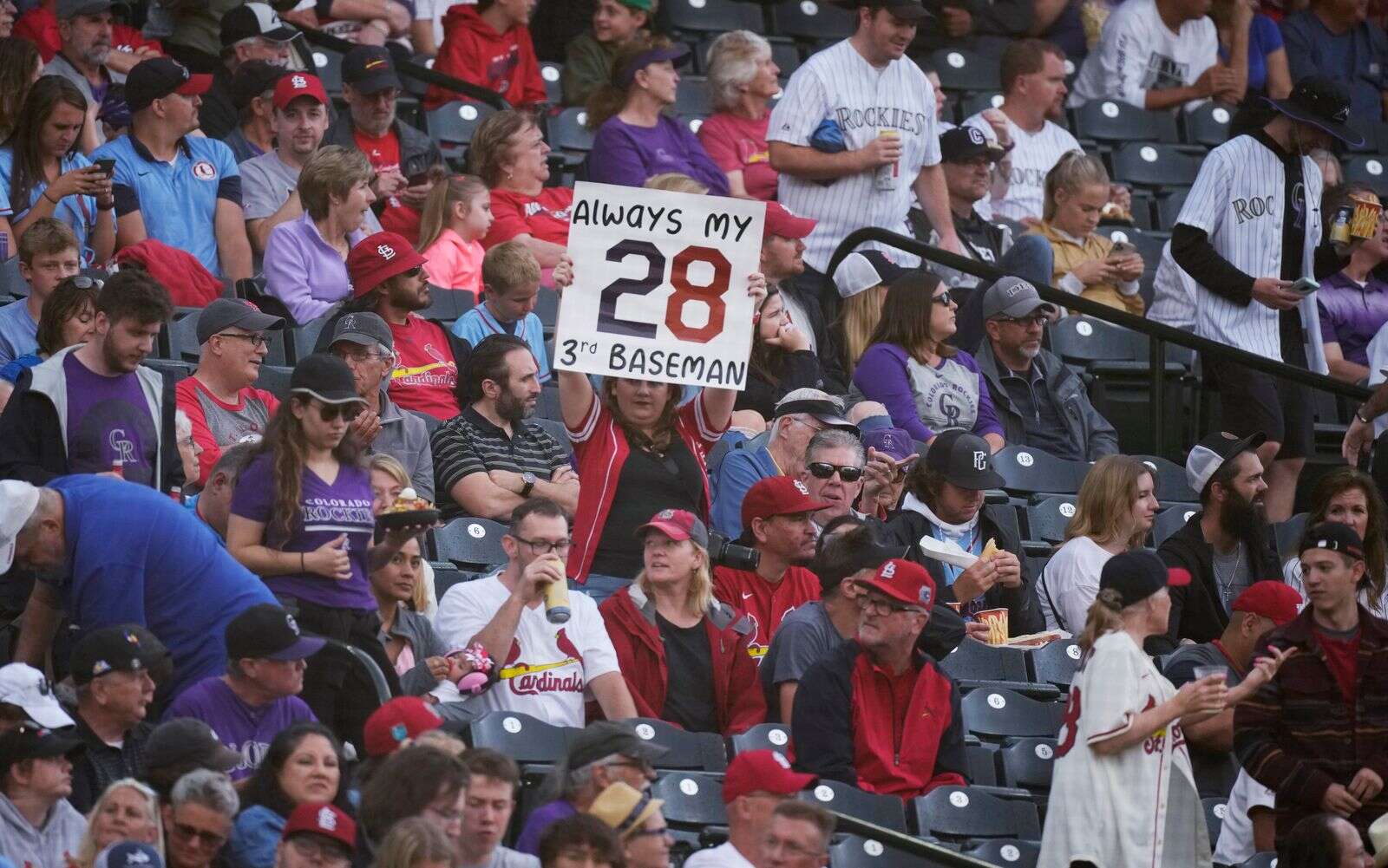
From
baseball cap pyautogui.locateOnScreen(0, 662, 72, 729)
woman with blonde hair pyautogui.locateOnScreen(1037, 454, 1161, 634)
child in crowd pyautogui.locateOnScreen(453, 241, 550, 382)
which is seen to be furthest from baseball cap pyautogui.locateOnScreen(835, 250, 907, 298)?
baseball cap pyautogui.locateOnScreen(0, 662, 72, 729)

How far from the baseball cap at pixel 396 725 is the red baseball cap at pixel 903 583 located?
1632 mm

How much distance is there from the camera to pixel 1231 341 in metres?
10.9

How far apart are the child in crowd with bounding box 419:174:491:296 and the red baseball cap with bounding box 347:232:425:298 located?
3.62ft

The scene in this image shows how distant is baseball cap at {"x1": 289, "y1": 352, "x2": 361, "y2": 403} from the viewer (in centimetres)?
725

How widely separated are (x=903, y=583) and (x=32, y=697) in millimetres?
2675

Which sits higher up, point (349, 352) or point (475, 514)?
point (349, 352)

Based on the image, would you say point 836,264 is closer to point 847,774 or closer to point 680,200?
point 680,200

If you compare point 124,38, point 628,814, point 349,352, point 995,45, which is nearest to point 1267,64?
point 995,45

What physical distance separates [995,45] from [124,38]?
209 inches

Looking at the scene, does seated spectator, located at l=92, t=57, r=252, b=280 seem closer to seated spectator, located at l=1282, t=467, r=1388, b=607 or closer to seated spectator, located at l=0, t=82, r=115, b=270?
seated spectator, located at l=0, t=82, r=115, b=270

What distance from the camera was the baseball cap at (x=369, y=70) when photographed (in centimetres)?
1091

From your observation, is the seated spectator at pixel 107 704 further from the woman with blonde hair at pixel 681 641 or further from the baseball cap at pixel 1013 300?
the baseball cap at pixel 1013 300

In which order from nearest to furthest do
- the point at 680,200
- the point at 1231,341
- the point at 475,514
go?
the point at 680,200
the point at 475,514
the point at 1231,341

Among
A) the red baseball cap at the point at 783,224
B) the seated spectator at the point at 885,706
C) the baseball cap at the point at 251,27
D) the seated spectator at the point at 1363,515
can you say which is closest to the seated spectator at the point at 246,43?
the baseball cap at the point at 251,27
